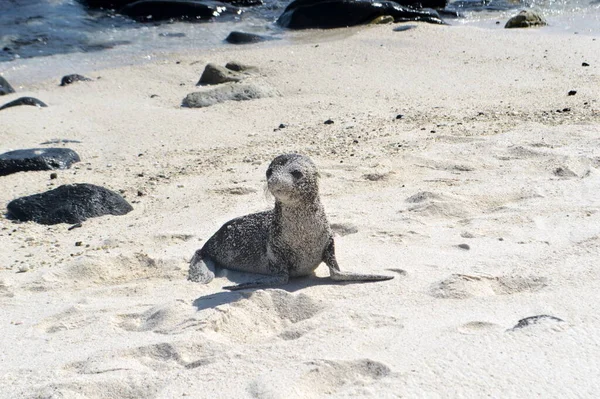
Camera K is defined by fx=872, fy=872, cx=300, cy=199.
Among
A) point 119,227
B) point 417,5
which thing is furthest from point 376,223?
point 417,5

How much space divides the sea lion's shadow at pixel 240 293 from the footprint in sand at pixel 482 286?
42 centimetres

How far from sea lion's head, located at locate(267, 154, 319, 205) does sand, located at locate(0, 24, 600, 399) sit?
47 centimetres

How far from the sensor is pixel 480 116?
26.3 feet

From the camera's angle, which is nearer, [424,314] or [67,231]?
[424,314]

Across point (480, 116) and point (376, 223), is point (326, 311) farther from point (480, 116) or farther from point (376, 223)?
point (480, 116)

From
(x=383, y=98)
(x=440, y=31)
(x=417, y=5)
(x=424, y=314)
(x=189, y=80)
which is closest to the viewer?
(x=424, y=314)

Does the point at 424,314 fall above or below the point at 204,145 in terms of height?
above

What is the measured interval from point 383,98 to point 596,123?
8.05 ft

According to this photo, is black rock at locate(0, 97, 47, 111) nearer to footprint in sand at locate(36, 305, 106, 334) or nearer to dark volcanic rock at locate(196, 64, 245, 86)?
dark volcanic rock at locate(196, 64, 245, 86)

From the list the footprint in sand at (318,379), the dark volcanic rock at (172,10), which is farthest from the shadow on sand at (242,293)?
the dark volcanic rock at (172,10)

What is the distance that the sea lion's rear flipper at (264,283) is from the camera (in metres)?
4.43

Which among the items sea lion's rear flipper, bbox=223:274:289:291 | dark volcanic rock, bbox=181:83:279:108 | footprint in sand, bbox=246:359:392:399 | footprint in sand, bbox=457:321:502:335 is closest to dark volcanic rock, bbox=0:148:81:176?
dark volcanic rock, bbox=181:83:279:108

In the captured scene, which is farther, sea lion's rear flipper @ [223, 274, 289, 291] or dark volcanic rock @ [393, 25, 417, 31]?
dark volcanic rock @ [393, 25, 417, 31]

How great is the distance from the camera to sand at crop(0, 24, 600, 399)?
3469 millimetres
